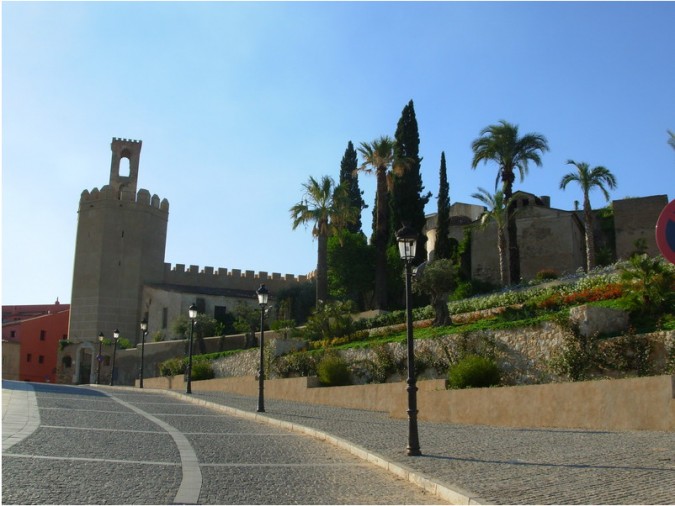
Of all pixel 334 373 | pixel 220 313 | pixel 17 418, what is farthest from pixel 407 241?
pixel 220 313

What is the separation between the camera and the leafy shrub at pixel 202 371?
3731 centimetres

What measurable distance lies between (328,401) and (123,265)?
41.2 metres

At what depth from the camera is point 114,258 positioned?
59.3m

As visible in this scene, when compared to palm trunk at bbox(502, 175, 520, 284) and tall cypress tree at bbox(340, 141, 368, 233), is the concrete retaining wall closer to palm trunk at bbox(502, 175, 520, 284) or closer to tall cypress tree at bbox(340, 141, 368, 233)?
palm trunk at bbox(502, 175, 520, 284)

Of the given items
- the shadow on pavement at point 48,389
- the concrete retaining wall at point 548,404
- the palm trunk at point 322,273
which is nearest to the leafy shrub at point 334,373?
the concrete retaining wall at point 548,404

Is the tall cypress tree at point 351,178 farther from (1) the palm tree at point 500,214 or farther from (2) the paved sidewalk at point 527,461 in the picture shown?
(2) the paved sidewalk at point 527,461

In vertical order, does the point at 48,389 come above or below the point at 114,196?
below

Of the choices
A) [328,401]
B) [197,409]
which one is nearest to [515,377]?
[328,401]

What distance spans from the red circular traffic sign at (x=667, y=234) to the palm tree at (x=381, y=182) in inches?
1339

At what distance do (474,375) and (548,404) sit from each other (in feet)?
11.2

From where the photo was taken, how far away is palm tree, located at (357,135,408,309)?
125 feet

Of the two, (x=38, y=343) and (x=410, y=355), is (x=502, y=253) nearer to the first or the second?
(x=410, y=355)

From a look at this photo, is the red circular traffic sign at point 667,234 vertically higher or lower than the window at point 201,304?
lower

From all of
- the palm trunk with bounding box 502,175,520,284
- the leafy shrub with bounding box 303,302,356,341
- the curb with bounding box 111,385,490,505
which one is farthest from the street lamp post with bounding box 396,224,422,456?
the palm trunk with bounding box 502,175,520,284
